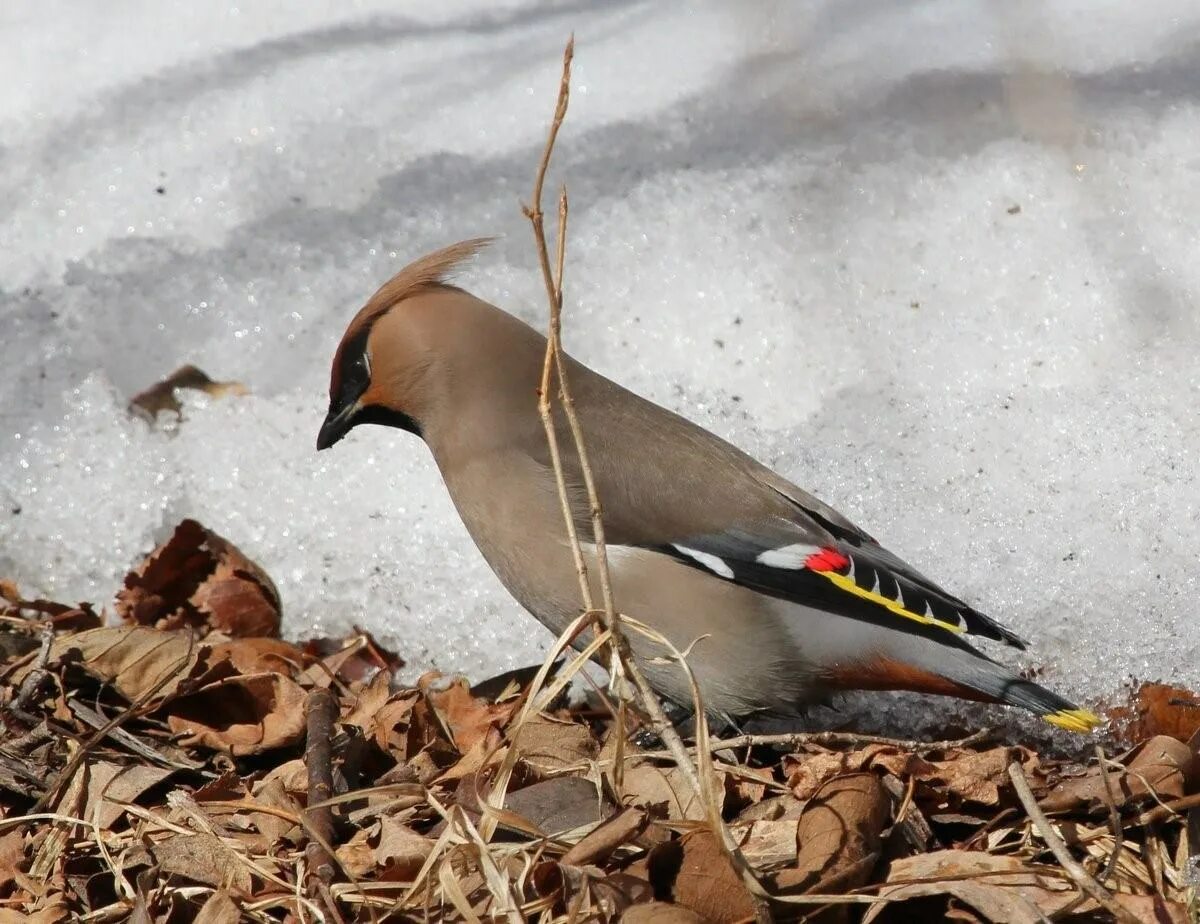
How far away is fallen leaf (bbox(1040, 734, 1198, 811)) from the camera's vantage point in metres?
2.59

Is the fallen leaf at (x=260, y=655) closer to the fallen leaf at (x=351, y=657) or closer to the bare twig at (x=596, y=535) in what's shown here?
the fallen leaf at (x=351, y=657)

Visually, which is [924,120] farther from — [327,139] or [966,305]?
[327,139]

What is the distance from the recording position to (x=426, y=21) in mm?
4859

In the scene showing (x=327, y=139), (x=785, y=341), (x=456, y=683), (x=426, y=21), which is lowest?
(x=456, y=683)

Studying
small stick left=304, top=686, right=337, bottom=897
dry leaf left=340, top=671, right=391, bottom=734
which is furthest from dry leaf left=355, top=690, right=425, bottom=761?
small stick left=304, top=686, right=337, bottom=897

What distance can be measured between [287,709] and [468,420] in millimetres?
780

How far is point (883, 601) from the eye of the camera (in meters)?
3.09

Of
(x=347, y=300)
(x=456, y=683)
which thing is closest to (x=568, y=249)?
(x=347, y=300)

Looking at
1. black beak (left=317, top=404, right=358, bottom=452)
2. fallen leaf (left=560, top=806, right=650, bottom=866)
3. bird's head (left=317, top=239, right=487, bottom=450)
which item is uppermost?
bird's head (left=317, top=239, right=487, bottom=450)

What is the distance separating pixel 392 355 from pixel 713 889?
5.46 ft

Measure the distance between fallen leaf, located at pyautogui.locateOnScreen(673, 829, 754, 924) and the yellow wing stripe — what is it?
0.93m

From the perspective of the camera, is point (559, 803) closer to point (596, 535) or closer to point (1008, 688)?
point (596, 535)

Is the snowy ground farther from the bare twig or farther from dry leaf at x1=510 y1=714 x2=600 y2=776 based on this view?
the bare twig

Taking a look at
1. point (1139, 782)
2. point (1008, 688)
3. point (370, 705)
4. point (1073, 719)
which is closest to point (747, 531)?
point (1008, 688)
